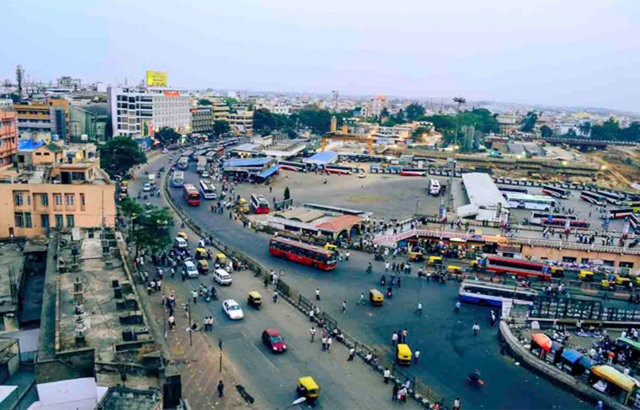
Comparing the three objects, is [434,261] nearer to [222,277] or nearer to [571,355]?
[222,277]

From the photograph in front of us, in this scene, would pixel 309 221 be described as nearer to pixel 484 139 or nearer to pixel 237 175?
pixel 237 175

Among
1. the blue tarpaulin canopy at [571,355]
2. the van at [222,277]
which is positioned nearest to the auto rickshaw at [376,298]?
the van at [222,277]

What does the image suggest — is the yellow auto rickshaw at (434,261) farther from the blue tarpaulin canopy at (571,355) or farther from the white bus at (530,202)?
the white bus at (530,202)

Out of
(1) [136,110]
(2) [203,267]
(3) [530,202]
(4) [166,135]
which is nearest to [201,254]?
(2) [203,267]

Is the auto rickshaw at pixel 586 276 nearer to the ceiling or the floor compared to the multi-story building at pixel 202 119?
nearer to the floor

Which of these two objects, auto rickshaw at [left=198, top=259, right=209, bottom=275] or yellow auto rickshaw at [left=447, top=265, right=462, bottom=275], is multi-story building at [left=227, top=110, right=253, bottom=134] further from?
yellow auto rickshaw at [left=447, top=265, right=462, bottom=275]

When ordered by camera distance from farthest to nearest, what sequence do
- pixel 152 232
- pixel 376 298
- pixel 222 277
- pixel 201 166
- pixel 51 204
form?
pixel 201 166 < pixel 51 204 < pixel 152 232 < pixel 222 277 < pixel 376 298
